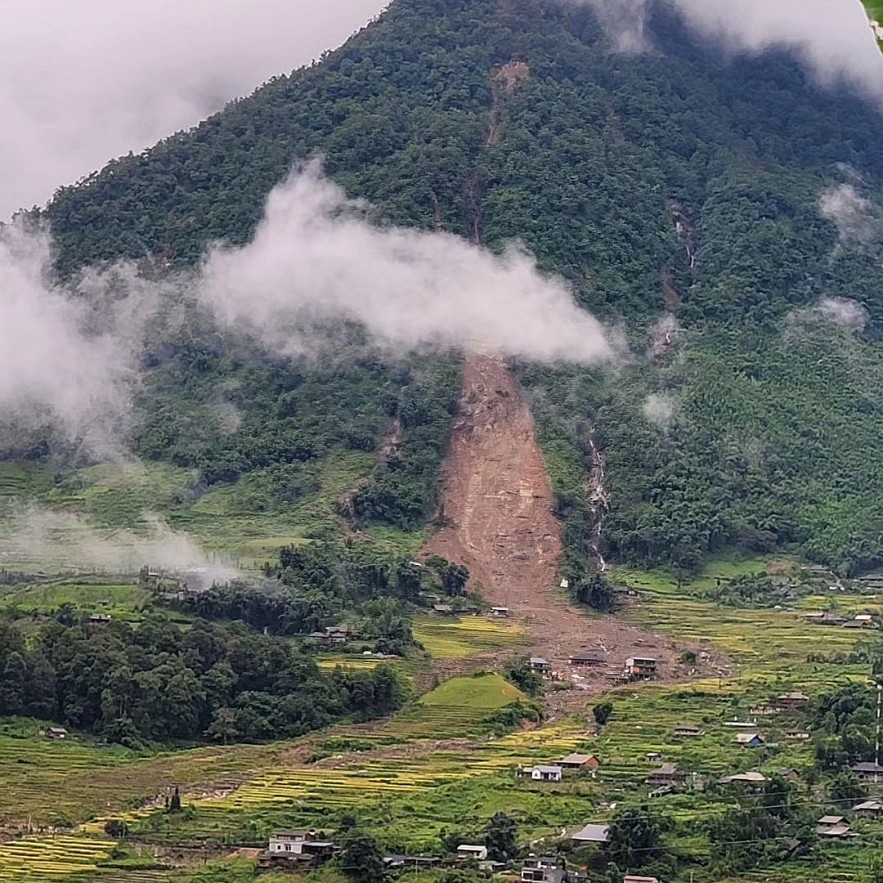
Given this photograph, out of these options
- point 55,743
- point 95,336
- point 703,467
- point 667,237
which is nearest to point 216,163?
point 95,336

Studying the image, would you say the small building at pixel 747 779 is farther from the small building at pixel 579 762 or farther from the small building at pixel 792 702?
the small building at pixel 792 702

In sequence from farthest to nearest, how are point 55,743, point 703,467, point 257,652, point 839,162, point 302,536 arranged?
point 839,162, point 703,467, point 302,536, point 257,652, point 55,743

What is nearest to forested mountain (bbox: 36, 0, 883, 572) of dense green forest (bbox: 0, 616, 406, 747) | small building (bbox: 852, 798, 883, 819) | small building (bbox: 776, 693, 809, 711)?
dense green forest (bbox: 0, 616, 406, 747)

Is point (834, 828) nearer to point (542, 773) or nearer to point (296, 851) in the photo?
point (542, 773)

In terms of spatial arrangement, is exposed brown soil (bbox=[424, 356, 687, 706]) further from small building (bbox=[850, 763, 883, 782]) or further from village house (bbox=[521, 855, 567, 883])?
village house (bbox=[521, 855, 567, 883])

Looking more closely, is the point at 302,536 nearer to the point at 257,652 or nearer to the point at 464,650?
the point at 464,650

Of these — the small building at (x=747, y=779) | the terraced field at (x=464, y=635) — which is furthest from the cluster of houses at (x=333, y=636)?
the small building at (x=747, y=779)

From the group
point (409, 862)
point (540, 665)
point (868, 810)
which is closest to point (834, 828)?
point (868, 810)
